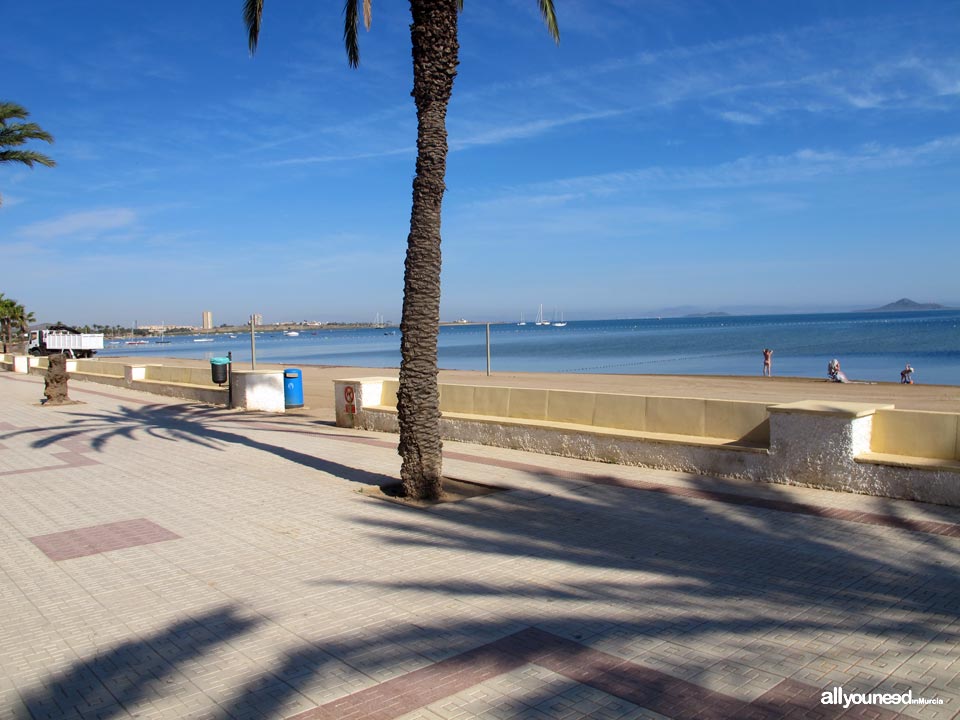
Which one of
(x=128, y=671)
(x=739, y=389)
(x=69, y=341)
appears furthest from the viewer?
(x=69, y=341)

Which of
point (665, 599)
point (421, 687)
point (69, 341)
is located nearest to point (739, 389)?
point (665, 599)

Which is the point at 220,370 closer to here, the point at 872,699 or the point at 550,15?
the point at 550,15

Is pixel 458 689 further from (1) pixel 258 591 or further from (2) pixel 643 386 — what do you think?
(2) pixel 643 386

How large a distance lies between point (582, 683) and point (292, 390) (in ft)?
50.2

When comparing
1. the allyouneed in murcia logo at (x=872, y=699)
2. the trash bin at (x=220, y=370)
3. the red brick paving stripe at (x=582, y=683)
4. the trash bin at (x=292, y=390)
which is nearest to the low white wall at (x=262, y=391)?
the trash bin at (x=292, y=390)

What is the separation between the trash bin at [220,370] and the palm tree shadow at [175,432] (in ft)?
2.97

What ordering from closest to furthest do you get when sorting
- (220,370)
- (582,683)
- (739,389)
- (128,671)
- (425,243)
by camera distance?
1. (582,683)
2. (128,671)
3. (425,243)
4. (220,370)
5. (739,389)

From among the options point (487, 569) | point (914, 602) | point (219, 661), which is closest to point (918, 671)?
point (914, 602)

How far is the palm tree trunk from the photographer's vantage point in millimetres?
8906

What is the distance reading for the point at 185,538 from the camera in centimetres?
734

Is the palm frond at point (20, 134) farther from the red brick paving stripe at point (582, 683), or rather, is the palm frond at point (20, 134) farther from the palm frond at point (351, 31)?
the red brick paving stripe at point (582, 683)

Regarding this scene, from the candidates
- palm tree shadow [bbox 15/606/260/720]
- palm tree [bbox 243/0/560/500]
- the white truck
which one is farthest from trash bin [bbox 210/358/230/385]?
the white truck

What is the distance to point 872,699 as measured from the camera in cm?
388

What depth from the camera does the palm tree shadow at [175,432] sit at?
11.0 metres
